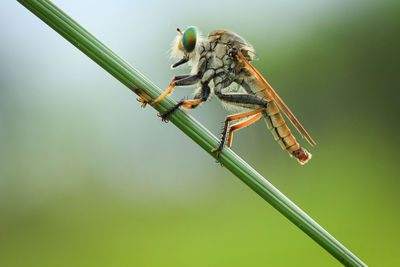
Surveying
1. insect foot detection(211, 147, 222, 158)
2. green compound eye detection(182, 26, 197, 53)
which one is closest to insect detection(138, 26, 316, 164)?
green compound eye detection(182, 26, 197, 53)

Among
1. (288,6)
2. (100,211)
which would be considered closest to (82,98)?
(100,211)

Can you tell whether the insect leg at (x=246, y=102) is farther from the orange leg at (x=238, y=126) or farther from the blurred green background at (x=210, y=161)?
the blurred green background at (x=210, y=161)

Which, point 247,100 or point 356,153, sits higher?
point 356,153

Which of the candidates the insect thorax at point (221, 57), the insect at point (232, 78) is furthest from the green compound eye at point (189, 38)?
the insect thorax at point (221, 57)

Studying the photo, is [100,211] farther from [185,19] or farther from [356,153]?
[185,19]

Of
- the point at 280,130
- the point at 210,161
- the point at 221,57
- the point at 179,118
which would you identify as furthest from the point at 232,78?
the point at 210,161

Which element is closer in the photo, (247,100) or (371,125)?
(247,100)
